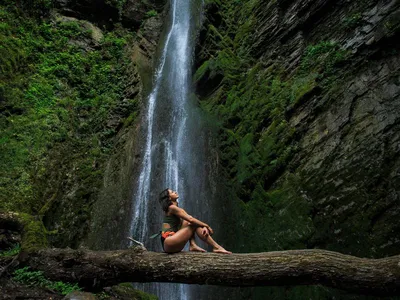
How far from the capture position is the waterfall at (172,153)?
8680mm

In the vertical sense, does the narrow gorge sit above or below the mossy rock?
above

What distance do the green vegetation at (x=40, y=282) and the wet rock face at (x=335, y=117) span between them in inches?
155

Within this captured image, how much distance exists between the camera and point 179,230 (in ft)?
12.5

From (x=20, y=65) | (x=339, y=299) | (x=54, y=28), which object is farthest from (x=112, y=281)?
(x=54, y=28)

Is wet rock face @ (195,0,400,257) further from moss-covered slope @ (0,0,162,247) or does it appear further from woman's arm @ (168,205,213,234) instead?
moss-covered slope @ (0,0,162,247)

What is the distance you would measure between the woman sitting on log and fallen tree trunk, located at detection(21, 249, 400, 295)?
0.46 ft

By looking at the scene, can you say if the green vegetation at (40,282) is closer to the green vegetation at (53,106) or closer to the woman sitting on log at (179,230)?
the woman sitting on log at (179,230)

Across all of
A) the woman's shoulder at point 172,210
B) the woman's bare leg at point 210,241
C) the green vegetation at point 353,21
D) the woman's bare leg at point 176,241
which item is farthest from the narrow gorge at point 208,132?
the woman's shoulder at point 172,210

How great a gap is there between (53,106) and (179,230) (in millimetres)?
9223

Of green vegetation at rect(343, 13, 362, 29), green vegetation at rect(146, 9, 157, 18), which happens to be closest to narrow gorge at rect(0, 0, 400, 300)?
green vegetation at rect(343, 13, 362, 29)

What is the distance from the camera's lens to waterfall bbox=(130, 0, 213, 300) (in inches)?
342

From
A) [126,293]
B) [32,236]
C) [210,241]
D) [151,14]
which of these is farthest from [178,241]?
[151,14]

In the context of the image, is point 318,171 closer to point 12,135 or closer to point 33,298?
point 33,298

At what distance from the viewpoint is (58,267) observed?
4.65 meters
